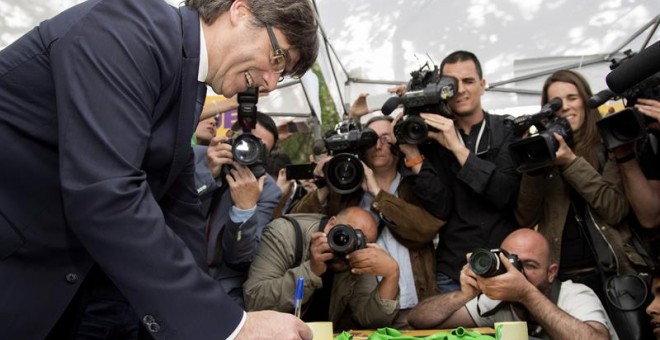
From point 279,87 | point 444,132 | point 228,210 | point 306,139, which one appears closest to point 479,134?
point 444,132

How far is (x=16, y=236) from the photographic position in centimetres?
104

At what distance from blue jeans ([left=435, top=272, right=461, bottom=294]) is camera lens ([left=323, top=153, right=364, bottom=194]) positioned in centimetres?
57

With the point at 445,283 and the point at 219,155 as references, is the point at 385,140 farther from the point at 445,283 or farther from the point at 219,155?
the point at 219,155

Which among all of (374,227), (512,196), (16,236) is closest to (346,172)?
(374,227)

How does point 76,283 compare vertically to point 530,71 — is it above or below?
above

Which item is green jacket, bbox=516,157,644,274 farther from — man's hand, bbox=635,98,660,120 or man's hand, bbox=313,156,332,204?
man's hand, bbox=313,156,332,204

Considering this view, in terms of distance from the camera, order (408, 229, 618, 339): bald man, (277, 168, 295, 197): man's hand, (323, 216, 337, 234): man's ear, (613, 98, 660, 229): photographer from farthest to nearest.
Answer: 1. (277, 168, 295, 197): man's hand
2. (323, 216, 337, 234): man's ear
3. (613, 98, 660, 229): photographer
4. (408, 229, 618, 339): bald man

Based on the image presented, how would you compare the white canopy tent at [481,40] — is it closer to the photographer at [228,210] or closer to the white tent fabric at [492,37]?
the white tent fabric at [492,37]

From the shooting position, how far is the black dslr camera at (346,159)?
9.58 feet

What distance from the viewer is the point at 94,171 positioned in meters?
0.96

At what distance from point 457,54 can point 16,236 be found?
2.55m

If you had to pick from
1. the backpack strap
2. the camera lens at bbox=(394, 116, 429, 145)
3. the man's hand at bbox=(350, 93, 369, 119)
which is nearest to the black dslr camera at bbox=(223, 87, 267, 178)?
the backpack strap

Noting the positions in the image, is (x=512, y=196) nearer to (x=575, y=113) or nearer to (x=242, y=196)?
(x=575, y=113)

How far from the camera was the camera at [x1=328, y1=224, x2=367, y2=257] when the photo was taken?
8.11 feet
